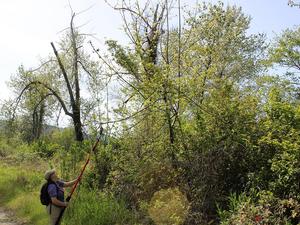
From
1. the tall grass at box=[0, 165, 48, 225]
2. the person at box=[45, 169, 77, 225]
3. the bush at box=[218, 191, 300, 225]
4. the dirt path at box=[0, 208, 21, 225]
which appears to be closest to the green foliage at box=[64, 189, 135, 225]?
the person at box=[45, 169, 77, 225]

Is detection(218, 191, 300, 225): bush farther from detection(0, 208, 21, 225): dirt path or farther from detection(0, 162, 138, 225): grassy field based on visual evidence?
detection(0, 208, 21, 225): dirt path

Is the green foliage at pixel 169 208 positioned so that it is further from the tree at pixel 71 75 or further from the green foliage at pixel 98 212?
the tree at pixel 71 75

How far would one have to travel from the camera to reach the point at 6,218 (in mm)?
14391

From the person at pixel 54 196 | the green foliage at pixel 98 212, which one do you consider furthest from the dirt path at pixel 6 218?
the person at pixel 54 196

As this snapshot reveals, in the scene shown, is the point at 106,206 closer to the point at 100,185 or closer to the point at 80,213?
the point at 80,213

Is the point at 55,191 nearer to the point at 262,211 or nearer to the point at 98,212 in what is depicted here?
the point at 98,212

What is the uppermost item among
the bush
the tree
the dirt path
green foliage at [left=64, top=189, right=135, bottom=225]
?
the tree

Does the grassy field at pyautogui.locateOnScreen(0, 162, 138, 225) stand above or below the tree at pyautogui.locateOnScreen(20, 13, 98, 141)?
below

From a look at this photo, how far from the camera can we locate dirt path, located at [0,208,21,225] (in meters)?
13.7

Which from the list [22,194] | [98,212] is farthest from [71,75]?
[98,212]

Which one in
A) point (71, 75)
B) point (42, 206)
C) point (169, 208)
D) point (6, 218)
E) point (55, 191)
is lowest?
point (6, 218)

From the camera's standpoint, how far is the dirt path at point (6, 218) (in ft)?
44.9

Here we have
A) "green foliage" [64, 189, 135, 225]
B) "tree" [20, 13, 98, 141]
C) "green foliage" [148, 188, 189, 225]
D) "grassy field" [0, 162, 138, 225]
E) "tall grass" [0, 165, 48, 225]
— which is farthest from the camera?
"tree" [20, 13, 98, 141]

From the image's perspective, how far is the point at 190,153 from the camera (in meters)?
11.0
